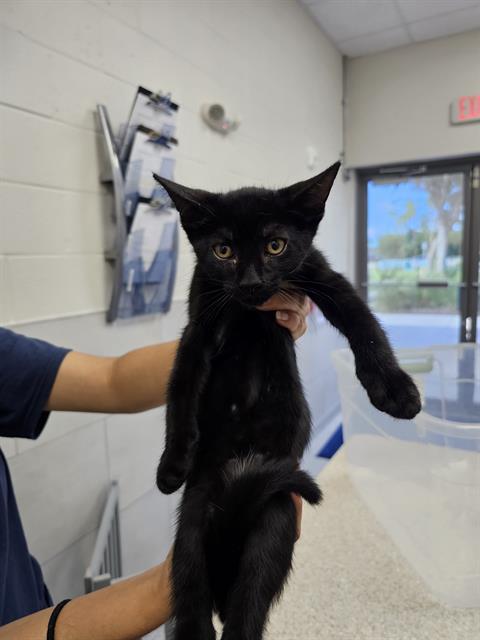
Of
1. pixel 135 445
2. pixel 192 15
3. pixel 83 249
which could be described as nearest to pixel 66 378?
pixel 83 249

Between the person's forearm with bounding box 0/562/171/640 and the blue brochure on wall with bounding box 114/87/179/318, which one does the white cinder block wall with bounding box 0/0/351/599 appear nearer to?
the blue brochure on wall with bounding box 114/87/179/318

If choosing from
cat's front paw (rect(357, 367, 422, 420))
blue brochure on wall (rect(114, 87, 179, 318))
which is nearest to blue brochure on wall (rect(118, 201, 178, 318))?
blue brochure on wall (rect(114, 87, 179, 318))

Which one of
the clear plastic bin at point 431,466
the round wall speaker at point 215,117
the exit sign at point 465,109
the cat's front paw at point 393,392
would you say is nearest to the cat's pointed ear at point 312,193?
the cat's front paw at point 393,392

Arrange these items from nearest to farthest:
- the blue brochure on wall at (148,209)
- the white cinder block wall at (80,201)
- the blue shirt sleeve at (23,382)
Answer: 1. the blue shirt sleeve at (23,382)
2. the white cinder block wall at (80,201)
3. the blue brochure on wall at (148,209)

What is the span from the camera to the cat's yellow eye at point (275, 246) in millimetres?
707

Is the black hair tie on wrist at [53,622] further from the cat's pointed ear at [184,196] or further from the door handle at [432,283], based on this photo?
the door handle at [432,283]

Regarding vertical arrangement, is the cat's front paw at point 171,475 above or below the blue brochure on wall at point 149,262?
below

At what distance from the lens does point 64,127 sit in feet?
3.85

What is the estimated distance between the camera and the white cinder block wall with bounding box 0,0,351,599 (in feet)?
3.53

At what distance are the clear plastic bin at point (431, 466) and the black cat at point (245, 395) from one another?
0.72ft

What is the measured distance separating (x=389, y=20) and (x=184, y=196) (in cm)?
290

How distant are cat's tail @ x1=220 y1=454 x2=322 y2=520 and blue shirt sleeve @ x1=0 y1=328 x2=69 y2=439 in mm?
468

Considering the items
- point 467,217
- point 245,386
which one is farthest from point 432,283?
point 245,386

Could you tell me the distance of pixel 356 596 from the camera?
2.65ft
